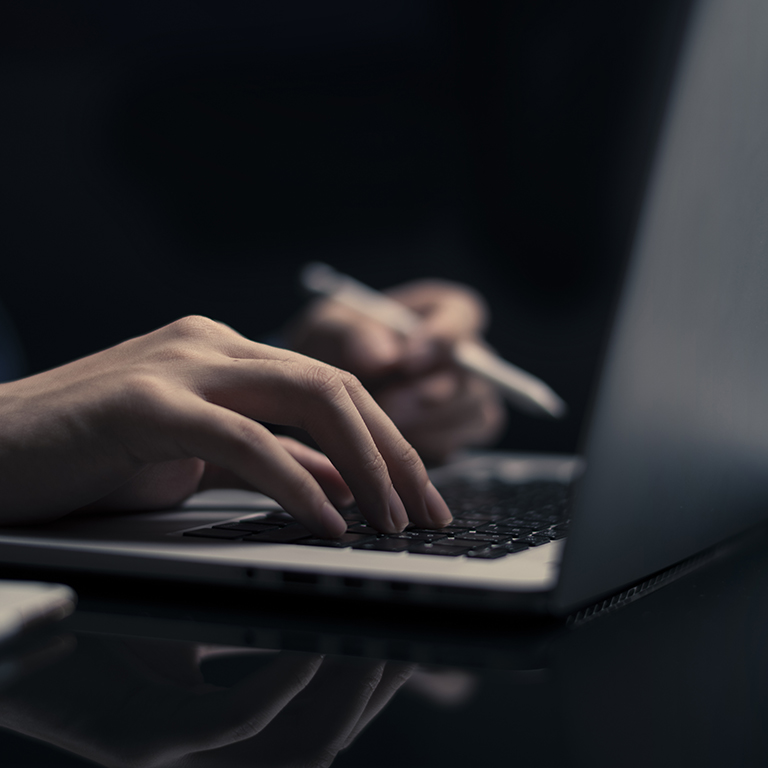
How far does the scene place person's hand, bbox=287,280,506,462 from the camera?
116 centimetres

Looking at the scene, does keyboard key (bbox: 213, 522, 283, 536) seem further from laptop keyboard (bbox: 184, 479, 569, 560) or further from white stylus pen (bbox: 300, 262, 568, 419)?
white stylus pen (bbox: 300, 262, 568, 419)

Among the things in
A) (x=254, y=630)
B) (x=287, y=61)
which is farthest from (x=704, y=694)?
(x=287, y=61)

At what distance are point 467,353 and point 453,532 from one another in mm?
632

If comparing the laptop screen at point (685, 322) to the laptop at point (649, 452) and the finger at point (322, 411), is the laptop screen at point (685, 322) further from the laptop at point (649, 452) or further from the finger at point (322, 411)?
the finger at point (322, 411)

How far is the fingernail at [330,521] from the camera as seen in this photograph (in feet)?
1.51

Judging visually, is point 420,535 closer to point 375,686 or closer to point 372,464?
point 372,464

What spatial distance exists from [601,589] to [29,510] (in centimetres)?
35

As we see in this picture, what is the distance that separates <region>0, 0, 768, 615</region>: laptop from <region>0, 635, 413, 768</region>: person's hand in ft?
0.19

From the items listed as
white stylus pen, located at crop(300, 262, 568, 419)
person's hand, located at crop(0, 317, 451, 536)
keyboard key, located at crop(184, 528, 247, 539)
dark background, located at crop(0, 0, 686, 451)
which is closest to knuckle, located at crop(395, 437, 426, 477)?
person's hand, located at crop(0, 317, 451, 536)

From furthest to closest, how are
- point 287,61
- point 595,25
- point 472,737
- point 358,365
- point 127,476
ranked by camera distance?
1. point 287,61
2. point 595,25
3. point 358,365
4. point 127,476
5. point 472,737

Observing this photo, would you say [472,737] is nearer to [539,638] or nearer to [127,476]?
[539,638]

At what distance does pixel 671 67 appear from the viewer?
0.34 meters

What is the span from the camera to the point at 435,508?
0.52 metres

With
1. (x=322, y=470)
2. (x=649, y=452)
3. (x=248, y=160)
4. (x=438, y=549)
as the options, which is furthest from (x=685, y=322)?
(x=248, y=160)
